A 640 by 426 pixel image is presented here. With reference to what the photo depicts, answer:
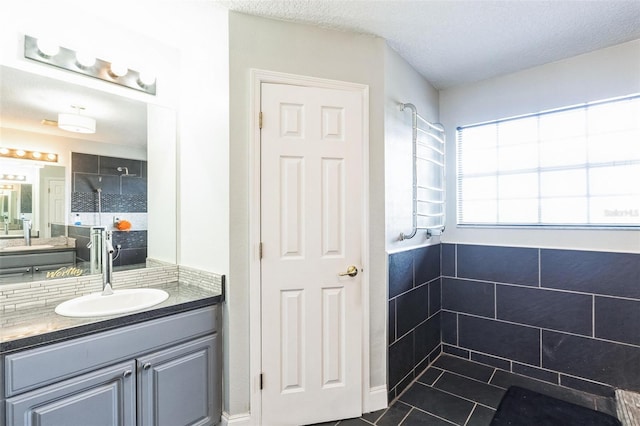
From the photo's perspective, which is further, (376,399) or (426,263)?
(426,263)

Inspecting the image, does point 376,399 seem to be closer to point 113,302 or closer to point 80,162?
point 113,302

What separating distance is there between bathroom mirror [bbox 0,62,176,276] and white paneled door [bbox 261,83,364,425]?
31.0 inches

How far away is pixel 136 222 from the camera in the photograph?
6.19 feet

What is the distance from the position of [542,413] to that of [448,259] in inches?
47.1

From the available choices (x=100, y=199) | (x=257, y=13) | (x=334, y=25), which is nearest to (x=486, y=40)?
(x=334, y=25)

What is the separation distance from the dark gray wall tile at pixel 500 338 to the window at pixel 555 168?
2.73ft

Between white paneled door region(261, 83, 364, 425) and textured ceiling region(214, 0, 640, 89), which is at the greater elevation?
textured ceiling region(214, 0, 640, 89)

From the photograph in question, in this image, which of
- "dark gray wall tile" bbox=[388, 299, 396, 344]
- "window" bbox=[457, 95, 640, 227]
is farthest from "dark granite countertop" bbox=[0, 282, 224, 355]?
"window" bbox=[457, 95, 640, 227]

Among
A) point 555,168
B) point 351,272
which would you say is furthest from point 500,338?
point 351,272

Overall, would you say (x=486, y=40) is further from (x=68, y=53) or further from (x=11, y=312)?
(x=11, y=312)

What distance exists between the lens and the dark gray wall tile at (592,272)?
197cm

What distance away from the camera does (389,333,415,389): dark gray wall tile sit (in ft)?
6.58

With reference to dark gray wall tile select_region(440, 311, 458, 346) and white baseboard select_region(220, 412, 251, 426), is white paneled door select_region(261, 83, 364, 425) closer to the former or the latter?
white baseboard select_region(220, 412, 251, 426)

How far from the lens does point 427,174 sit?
2.51m
